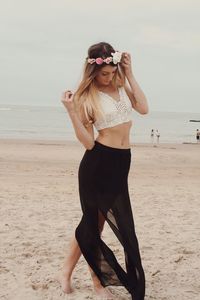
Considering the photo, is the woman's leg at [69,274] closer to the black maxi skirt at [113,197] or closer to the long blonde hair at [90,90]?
the black maxi skirt at [113,197]

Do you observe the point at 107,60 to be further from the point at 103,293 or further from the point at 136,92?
the point at 103,293

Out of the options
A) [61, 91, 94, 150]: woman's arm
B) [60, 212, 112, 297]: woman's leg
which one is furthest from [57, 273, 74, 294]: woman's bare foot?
[61, 91, 94, 150]: woman's arm

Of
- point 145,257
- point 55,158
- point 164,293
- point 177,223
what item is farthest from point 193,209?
point 55,158

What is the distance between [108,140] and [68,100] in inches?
18.1

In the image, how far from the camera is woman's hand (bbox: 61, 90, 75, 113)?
365cm

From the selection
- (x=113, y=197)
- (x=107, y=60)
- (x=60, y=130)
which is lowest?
(x=60, y=130)

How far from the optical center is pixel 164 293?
4.39 m

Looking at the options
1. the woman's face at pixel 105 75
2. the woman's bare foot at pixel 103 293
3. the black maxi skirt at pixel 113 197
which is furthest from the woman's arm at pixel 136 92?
the woman's bare foot at pixel 103 293

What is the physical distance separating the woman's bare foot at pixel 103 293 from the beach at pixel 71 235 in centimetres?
6

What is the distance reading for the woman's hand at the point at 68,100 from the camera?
365cm

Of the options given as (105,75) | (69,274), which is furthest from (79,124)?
(69,274)

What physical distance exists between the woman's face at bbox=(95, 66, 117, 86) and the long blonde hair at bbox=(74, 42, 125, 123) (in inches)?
1.2

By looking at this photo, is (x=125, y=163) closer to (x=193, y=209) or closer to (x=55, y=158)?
(x=193, y=209)

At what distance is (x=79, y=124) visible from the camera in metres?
3.70
